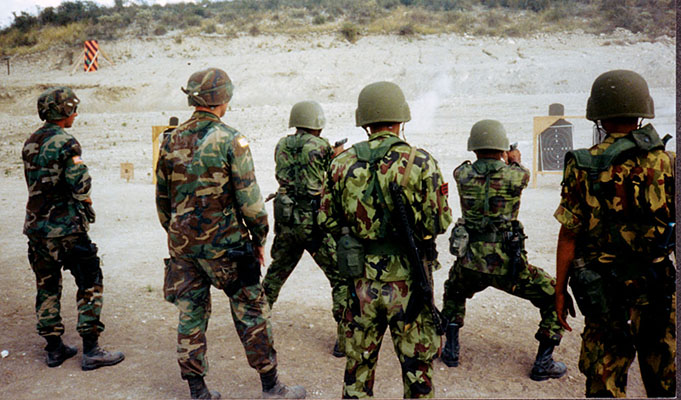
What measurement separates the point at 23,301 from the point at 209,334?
6.97ft

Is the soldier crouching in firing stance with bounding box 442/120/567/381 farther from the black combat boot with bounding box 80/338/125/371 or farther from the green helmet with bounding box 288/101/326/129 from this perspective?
the black combat boot with bounding box 80/338/125/371

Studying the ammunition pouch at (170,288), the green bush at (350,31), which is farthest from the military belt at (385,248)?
the green bush at (350,31)

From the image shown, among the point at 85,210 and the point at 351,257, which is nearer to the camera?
the point at 351,257

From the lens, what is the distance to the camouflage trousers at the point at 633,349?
241cm

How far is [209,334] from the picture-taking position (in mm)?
4285

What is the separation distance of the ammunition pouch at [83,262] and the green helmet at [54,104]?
83 centimetres

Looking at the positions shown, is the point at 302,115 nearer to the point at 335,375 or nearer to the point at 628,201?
the point at 335,375

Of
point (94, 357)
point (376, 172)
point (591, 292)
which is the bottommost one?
A: point (94, 357)

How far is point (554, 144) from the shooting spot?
10.4 metres

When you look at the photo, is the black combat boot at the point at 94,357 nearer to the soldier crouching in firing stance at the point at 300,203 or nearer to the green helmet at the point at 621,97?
the soldier crouching in firing stance at the point at 300,203

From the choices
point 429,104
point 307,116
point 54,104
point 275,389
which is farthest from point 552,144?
point 54,104

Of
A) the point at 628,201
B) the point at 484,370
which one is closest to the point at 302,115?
the point at 484,370

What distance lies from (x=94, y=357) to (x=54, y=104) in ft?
5.67

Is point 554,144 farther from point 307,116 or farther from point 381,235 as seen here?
point 381,235
